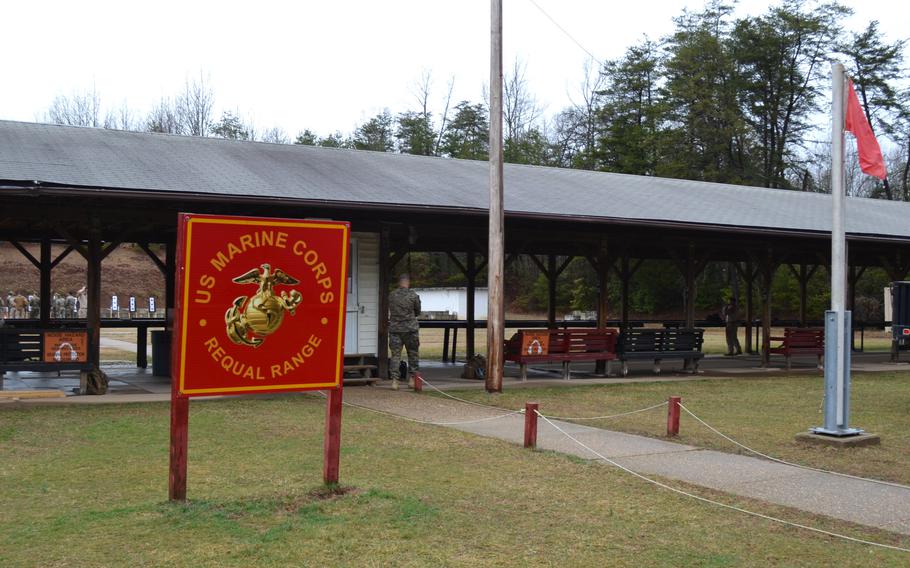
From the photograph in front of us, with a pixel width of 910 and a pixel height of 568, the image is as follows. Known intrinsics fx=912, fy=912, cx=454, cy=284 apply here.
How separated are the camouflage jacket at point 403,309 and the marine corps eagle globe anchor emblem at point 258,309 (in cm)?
838

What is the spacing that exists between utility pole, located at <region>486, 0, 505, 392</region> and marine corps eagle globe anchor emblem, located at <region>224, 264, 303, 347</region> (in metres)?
7.81

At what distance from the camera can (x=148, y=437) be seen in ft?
32.0

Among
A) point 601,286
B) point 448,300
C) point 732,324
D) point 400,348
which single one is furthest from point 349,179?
point 448,300

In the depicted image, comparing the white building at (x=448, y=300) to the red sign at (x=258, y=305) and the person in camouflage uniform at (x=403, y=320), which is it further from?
the red sign at (x=258, y=305)

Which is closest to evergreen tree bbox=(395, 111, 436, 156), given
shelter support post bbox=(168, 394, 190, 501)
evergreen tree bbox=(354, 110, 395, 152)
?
evergreen tree bbox=(354, 110, 395, 152)

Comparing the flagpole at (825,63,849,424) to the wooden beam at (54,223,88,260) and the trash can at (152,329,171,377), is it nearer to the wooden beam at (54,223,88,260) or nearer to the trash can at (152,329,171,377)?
the wooden beam at (54,223,88,260)

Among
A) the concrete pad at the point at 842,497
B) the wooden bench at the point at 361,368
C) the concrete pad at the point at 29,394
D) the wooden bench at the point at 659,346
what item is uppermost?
the wooden bench at the point at 659,346

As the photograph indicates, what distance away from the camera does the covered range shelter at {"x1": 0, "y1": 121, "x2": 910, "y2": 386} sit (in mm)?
13727

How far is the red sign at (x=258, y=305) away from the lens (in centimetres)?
654

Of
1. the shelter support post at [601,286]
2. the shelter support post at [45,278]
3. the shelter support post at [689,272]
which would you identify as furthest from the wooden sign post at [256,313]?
the shelter support post at [689,272]

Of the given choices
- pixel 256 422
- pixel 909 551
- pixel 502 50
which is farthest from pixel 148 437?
pixel 502 50

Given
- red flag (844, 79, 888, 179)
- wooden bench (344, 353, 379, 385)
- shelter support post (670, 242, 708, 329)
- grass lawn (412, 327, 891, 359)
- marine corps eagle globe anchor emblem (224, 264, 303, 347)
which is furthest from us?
grass lawn (412, 327, 891, 359)

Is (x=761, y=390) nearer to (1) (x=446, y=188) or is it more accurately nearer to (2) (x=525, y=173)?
(1) (x=446, y=188)

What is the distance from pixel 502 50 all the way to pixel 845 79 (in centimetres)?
586
